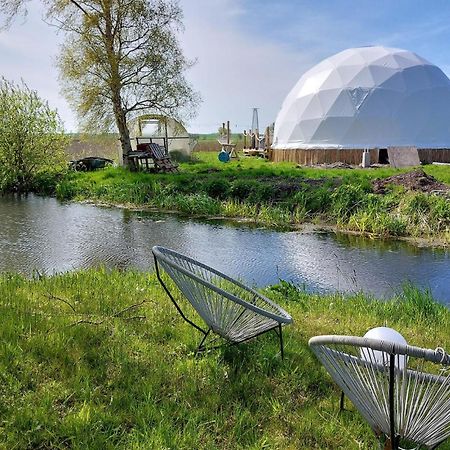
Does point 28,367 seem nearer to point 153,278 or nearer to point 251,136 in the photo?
point 153,278

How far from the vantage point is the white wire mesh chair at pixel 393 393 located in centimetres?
201

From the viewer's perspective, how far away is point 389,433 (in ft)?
7.01

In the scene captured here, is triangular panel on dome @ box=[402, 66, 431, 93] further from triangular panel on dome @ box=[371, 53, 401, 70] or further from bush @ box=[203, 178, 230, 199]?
bush @ box=[203, 178, 230, 199]

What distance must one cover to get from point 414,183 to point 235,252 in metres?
6.02

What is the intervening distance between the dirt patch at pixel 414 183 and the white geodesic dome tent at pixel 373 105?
902 cm

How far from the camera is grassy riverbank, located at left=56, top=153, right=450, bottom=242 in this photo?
11078 millimetres

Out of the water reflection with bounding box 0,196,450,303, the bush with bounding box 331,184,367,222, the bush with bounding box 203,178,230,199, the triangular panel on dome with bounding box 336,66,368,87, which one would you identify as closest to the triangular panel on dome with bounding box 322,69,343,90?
the triangular panel on dome with bounding box 336,66,368,87

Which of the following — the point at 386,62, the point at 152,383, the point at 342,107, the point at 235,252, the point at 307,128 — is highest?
the point at 386,62

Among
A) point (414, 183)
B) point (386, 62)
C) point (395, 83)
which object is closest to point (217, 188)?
point (414, 183)

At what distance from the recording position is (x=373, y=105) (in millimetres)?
23094

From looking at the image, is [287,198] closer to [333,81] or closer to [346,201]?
[346,201]

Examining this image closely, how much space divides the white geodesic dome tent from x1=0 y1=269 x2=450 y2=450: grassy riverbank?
19586 millimetres

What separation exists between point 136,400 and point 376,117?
22.2 metres

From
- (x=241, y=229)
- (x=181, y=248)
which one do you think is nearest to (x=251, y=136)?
(x=241, y=229)
